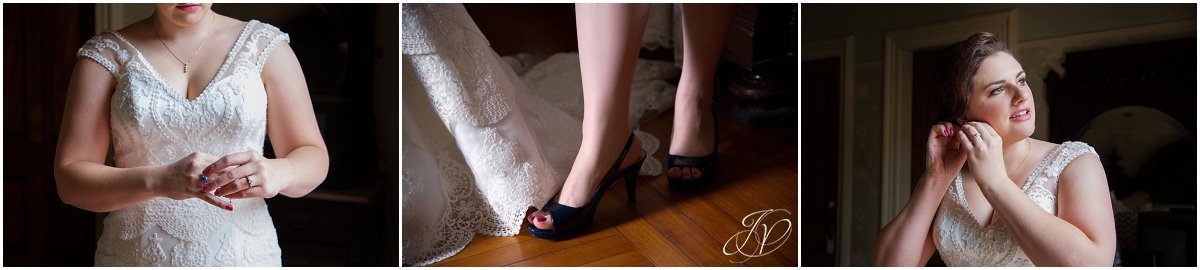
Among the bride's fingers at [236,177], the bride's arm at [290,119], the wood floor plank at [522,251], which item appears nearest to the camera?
the bride's fingers at [236,177]

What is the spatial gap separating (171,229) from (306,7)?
464 millimetres

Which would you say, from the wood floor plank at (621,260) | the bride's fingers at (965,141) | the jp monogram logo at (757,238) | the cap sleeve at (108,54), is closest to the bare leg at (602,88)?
the wood floor plank at (621,260)

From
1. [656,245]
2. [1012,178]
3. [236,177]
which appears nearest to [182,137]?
[236,177]

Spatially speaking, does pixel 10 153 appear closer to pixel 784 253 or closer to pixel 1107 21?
pixel 784 253

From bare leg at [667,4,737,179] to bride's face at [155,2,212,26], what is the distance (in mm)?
826

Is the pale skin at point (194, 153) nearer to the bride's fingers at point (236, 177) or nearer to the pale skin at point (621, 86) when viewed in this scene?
the bride's fingers at point (236, 177)

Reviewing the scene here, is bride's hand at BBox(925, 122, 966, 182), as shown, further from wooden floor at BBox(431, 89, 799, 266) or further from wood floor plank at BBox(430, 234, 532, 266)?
wood floor plank at BBox(430, 234, 532, 266)

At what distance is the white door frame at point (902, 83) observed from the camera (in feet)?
4.17

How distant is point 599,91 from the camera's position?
1254mm

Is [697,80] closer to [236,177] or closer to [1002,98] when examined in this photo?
[1002,98]

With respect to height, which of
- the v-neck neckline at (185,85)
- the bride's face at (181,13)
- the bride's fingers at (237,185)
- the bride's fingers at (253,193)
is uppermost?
the bride's face at (181,13)

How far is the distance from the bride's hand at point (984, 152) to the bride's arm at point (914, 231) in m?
0.07

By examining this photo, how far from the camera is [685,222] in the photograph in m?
1.25

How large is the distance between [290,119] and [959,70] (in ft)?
3.69
